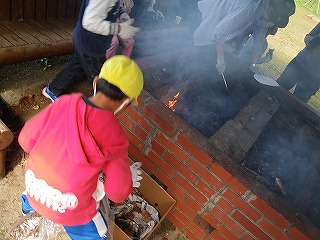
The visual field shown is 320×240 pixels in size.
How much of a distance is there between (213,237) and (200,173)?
0.71 metres

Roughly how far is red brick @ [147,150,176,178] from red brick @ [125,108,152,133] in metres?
0.25

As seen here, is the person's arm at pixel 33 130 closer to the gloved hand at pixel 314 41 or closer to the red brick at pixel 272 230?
the red brick at pixel 272 230

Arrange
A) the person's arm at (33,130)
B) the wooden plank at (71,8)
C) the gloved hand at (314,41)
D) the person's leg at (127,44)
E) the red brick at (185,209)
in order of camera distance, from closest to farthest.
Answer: the person's arm at (33,130) < the red brick at (185,209) < the person's leg at (127,44) < the wooden plank at (71,8) < the gloved hand at (314,41)

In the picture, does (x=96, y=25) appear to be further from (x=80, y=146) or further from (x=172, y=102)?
(x=80, y=146)

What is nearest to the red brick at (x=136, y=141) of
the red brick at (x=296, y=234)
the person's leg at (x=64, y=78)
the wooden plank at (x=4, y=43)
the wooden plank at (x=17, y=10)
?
the person's leg at (x=64, y=78)

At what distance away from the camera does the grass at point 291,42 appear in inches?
278

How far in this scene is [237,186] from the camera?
84.2 inches

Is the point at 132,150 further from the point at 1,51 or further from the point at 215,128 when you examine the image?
the point at 1,51

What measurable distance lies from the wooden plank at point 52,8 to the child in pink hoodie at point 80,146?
9.26ft

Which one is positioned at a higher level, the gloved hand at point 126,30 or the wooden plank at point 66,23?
the gloved hand at point 126,30

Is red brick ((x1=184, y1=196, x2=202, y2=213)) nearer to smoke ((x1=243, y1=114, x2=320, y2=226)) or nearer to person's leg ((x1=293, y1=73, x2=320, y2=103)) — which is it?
smoke ((x1=243, y1=114, x2=320, y2=226))

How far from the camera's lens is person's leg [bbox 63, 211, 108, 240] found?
5.84ft

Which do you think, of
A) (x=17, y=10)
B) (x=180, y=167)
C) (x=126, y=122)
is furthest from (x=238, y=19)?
(x=17, y=10)

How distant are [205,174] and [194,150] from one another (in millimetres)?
237
